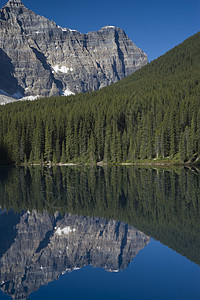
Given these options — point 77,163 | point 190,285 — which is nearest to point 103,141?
point 77,163

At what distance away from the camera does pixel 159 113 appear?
134 metres

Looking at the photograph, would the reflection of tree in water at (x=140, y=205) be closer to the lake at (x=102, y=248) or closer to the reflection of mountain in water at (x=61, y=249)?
the lake at (x=102, y=248)

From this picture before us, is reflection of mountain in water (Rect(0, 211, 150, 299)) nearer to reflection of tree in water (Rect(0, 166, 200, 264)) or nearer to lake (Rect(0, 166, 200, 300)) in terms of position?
lake (Rect(0, 166, 200, 300))

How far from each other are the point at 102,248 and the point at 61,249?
2711 mm

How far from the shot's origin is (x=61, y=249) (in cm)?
2245

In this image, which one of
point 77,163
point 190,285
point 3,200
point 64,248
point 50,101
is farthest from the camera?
point 50,101

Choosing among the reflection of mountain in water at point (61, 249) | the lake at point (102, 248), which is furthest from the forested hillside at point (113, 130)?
the reflection of mountain in water at point (61, 249)

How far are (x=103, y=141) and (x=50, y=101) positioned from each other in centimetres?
7414

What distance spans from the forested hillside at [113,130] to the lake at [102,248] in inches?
2943

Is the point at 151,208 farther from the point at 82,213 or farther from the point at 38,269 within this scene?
the point at 38,269

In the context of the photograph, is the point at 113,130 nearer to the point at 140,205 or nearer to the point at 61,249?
the point at 140,205

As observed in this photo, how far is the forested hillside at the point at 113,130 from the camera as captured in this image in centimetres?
11856

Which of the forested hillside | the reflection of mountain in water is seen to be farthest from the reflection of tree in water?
the forested hillside

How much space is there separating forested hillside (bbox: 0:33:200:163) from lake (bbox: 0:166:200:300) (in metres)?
74.8
